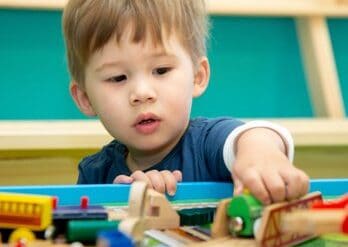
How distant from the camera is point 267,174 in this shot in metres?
0.45

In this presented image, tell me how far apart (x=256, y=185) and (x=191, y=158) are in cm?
30

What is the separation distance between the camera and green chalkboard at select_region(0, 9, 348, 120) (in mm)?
1334

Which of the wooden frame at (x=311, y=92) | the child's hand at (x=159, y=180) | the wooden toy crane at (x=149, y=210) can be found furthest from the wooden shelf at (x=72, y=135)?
the wooden toy crane at (x=149, y=210)

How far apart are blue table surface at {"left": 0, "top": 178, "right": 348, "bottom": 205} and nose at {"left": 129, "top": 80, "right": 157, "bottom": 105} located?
0.14m

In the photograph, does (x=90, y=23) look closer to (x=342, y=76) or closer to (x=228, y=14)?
(x=228, y=14)

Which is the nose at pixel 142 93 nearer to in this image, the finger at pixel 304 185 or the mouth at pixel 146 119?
the mouth at pixel 146 119

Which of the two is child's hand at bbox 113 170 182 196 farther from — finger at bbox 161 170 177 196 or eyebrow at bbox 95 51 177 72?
eyebrow at bbox 95 51 177 72

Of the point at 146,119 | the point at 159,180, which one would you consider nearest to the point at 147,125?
the point at 146,119

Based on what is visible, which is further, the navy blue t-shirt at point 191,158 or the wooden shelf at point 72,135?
the wooden shelf at point 72,135

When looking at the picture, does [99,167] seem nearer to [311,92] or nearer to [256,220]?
[256,220]

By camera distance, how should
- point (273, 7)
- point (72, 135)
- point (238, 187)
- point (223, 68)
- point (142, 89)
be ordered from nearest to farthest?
point (238, 187) < point (142, 89) < point (72, 135) < point (273, 7) < point (223, 68)

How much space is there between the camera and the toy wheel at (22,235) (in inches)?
16.1

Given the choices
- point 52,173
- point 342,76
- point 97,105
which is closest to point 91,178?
point 97,105

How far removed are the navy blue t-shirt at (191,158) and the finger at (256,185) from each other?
0.72 ft
